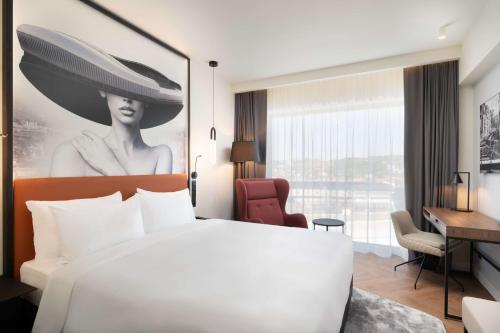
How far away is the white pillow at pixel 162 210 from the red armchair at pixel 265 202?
0.89m

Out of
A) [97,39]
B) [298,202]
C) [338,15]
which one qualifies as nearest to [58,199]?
[97,39]

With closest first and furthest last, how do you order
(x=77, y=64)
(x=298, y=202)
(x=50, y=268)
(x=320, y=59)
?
1. (x=50, y=268)
2. (x=77, y=64)
3. (x=320, y=59)
4. (x=298, y=202)

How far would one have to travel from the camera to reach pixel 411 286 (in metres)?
2.71

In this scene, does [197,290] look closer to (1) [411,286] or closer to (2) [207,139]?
(1) [411,286]

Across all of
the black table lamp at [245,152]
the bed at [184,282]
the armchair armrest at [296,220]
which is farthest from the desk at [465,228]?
the black table lamp at [245,152]

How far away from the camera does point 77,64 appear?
7.02 ft

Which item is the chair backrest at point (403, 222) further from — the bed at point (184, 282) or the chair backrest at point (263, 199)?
the chair backrest at point (263, 199)

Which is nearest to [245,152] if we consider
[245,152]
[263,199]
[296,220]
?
[245,152]

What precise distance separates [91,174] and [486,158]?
387cm

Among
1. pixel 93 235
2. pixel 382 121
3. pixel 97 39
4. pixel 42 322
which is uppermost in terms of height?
pixel 97 39

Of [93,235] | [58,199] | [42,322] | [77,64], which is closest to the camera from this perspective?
[42,322]

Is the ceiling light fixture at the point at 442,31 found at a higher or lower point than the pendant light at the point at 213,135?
higher

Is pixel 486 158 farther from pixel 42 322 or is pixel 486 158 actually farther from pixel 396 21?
pixel 42 322

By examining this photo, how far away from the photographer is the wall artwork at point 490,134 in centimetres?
238
